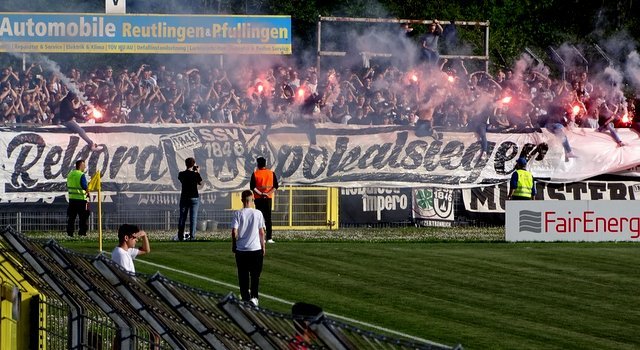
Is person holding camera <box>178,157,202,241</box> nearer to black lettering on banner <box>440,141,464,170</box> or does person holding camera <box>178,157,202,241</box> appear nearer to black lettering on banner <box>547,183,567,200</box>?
black lettering on banner <box>440,141,464,170</box>

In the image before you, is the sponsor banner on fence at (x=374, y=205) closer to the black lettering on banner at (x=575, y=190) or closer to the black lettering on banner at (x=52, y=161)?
the black lettering on banner at (x=575, y=190)

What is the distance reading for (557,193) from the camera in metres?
35.5

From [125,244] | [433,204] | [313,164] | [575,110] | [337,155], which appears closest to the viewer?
[125,244]

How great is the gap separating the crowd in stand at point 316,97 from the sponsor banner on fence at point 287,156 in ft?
2.56

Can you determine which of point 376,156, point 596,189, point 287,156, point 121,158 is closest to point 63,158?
point 121,158

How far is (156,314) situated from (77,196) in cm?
2150

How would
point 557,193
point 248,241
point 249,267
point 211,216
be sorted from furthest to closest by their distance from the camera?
point 557,193
point 211,216
point 249,267
point 248,241

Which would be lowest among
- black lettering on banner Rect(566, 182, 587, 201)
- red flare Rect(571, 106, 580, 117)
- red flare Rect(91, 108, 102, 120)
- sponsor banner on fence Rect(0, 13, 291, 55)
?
black lettering on banner Rect(566, 182, 587, 201)

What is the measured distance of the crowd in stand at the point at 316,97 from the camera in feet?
→ 115

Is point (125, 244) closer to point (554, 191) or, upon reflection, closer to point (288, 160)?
point (288, 160)

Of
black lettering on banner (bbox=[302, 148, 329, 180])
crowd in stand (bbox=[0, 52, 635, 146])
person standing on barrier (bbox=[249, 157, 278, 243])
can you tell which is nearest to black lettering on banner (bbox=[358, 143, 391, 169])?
black lettering on banner (bbox=[302, 148, 329, 180])

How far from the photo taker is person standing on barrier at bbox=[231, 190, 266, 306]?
1803 centimetres

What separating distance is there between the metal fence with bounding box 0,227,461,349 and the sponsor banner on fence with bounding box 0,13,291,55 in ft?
82.4

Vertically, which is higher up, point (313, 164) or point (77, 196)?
point (313, 164)
